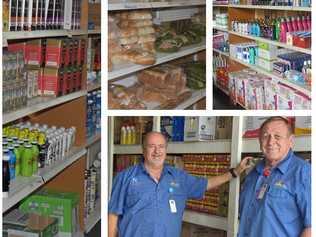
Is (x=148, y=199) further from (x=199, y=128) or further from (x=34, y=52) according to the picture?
(x=34, y=52)

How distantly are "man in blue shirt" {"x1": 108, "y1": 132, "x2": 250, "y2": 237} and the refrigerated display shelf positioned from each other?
729 millimetres

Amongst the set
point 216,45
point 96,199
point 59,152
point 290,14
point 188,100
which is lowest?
point 96,199

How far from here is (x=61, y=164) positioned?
129 inches

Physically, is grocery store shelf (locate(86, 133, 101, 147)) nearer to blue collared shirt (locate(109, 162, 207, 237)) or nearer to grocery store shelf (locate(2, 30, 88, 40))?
grocery store shelf (locate(2, 30, 88, 40))

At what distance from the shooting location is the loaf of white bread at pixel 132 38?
2088 mm

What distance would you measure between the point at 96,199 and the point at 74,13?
1.40 m

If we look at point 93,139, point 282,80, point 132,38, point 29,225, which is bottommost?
point 29,225

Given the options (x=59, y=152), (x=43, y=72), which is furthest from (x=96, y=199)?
(x=43, y=72)

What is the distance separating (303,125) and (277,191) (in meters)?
0.26

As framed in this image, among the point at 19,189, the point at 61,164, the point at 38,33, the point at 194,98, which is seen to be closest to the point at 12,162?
the point at 19,189

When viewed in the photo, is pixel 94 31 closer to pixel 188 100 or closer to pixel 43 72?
pixel 43 72

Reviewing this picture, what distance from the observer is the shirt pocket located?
194 centimetres

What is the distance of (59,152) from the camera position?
338 cm
